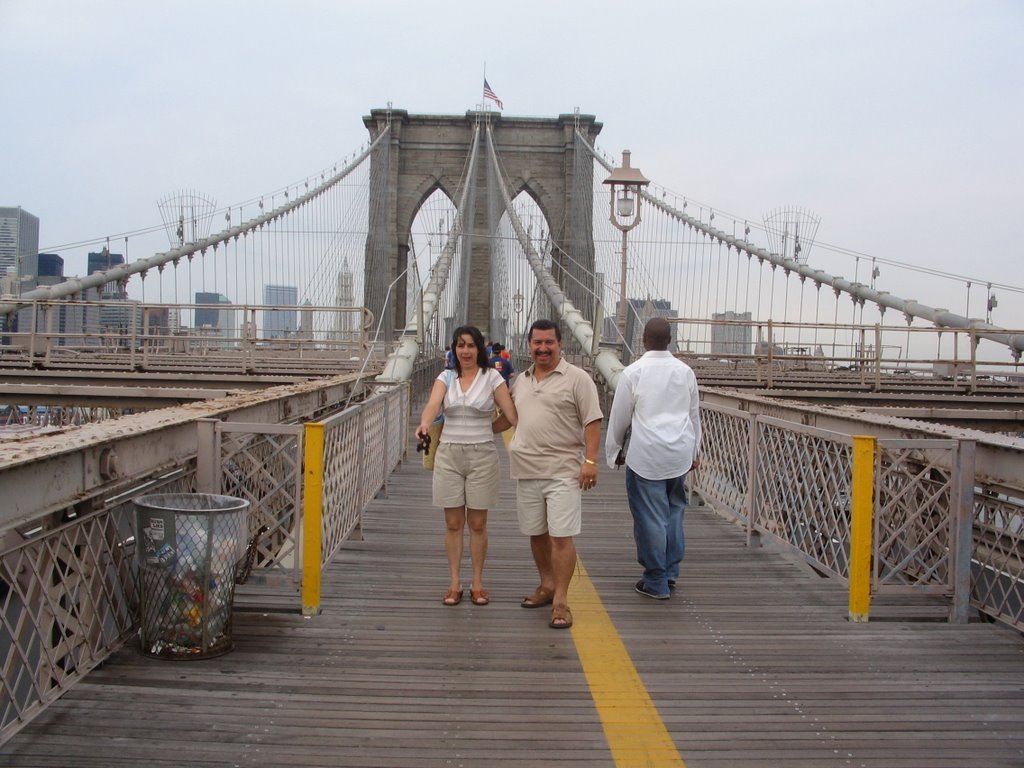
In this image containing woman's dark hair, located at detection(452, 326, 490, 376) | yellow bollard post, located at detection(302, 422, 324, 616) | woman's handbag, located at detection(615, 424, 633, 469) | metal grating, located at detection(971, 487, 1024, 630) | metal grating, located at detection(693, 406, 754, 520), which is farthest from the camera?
metal grating, located at detection(693, 406, 754, 520)

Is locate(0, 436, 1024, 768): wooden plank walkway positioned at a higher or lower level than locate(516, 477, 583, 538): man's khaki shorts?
lower

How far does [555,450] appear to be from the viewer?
172 inches

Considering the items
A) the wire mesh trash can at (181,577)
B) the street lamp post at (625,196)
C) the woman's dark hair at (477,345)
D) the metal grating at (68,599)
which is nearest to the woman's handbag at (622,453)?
the woman's dark hair at (477,345)

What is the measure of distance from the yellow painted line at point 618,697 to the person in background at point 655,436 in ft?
1.42

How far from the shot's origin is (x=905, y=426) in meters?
5.09

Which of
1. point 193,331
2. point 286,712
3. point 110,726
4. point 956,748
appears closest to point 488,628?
point 286,712

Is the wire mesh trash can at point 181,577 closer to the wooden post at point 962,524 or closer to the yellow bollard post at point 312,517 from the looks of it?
the yellow bollard post at point 312,517

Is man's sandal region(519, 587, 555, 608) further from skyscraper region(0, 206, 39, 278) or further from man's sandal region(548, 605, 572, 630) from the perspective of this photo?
skyscraper region(0, 206, 39, 278)

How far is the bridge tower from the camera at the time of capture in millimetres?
42906

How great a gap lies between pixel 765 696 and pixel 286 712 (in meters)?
1.76

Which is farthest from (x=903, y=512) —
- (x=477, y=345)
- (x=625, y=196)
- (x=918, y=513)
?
(x=625, y=196)

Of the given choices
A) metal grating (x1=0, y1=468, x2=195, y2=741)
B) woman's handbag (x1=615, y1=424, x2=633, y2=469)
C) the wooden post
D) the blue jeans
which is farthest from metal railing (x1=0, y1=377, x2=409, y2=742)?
the wooden post

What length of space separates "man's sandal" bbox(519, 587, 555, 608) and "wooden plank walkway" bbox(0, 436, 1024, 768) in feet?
0.16

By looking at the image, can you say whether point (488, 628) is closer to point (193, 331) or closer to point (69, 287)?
point (193, 331)
